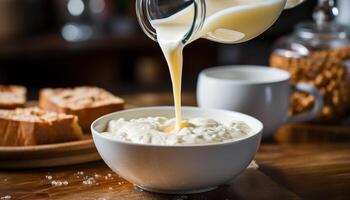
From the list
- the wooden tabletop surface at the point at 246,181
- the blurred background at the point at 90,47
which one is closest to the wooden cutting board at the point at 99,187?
the wooden tabletop surface at the point at 246,181

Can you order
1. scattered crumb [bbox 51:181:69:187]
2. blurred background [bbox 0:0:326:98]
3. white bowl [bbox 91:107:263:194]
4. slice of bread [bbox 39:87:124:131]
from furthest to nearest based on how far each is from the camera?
blurred background [bbox 0:0:326:98], slice of bread [bbox 39:87:124:131], scattered crumb [bbox 51:181:69:187], white bowl [bbox 91:107:263:194]

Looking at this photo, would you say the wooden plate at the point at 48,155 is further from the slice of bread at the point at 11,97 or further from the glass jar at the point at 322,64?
the glass jar at the point at 322,64

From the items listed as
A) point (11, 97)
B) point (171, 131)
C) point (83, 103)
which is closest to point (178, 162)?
point (171, 131)

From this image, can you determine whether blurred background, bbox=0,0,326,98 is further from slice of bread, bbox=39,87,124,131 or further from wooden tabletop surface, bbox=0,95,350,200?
wooden tabletop surface, bbox=0,95,350,200

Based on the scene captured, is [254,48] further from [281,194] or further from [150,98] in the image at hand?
[281,194]

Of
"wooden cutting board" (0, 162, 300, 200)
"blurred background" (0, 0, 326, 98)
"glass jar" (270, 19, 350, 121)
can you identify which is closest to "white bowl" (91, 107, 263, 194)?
"wooden cutting board" (0, 162, 300, 200)

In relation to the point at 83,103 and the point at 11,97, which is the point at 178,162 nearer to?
the point at 83,103
